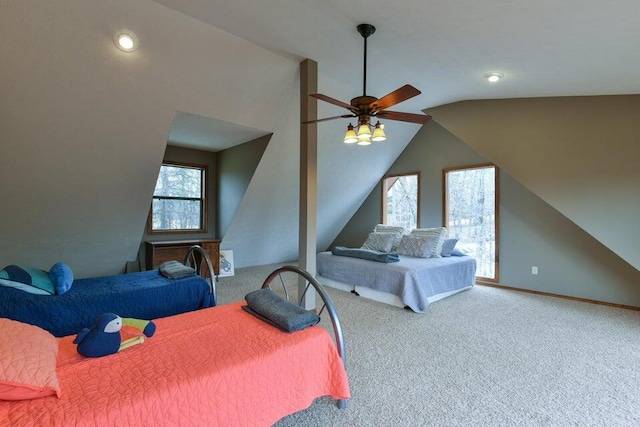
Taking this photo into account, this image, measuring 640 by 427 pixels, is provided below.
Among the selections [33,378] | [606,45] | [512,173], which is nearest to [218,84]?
[33,378]

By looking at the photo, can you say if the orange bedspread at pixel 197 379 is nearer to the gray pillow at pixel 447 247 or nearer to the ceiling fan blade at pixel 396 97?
the ceiling fan blade at pixel 396 97

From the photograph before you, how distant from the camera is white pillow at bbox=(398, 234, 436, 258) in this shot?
15.7ft

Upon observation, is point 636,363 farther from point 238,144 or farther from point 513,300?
point 238,144

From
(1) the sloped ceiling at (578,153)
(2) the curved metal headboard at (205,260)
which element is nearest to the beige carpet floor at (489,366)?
(1) the sloped ceiling at (578,153)

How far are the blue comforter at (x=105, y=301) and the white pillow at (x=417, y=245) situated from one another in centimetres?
307

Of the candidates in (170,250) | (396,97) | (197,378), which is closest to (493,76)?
(396,97)

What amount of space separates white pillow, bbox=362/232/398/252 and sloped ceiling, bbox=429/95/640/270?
73.5 inches

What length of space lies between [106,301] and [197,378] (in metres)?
1.73

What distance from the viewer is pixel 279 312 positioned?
198 centimetres

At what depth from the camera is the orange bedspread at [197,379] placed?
1199 mm

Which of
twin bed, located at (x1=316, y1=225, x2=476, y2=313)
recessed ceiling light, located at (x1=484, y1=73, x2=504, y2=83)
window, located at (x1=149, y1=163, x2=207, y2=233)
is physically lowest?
twin bed, located at (x1=316, y1=225, x2=476, y2=313)

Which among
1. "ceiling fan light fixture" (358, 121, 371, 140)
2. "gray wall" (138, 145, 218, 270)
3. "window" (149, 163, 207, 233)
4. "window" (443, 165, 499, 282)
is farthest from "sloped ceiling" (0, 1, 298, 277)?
"window" (443, 165, 499, 282)

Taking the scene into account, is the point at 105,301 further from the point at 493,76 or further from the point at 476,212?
the point at 476,212

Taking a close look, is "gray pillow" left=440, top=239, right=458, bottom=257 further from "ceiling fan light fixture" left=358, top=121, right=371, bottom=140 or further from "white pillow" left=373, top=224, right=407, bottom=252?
"ceiling fan light fixture" left=358, top=121, right=371, bottom=140
